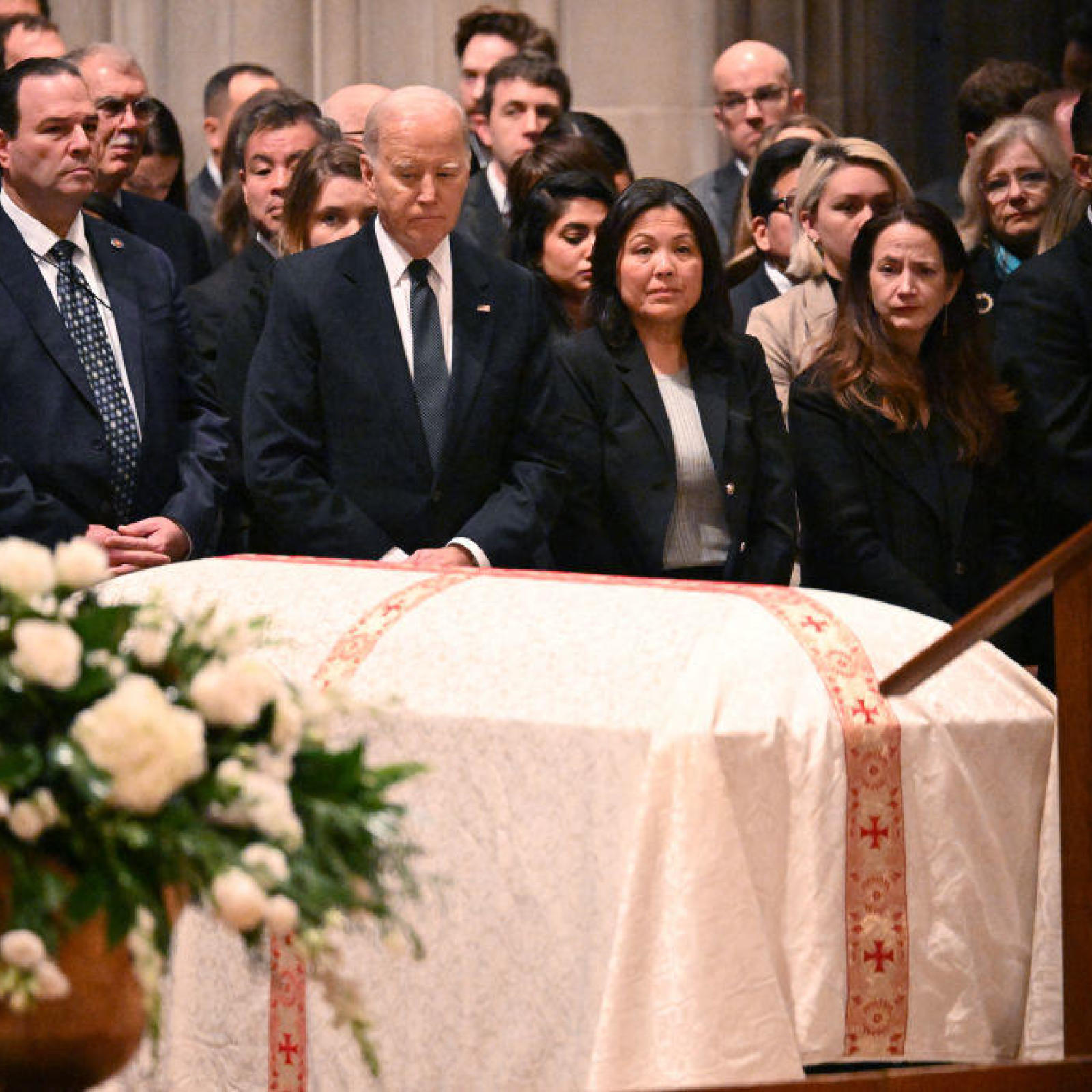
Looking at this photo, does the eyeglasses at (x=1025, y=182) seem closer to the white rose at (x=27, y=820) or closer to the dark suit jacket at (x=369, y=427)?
the dark suit jacket at (x=369, y=427)

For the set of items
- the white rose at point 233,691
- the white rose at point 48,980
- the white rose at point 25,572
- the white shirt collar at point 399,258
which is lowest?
the white rose at point 48,980

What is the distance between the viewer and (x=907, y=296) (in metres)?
5.06

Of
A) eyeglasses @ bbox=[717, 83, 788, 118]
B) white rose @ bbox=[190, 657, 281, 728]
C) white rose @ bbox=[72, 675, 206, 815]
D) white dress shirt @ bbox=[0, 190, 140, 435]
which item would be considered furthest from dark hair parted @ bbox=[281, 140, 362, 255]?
white rose @ bbox=[72, 675, 206, 815]

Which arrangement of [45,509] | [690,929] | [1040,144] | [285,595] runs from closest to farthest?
[690,929] → [285,595] → [45,509] → [1040,144]

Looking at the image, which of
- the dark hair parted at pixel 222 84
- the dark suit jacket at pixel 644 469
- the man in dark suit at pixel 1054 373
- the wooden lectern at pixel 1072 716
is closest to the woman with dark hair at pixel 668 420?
the dark suit jacket at pixel 644 469

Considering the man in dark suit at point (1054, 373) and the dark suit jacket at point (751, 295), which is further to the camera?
the dark suit jacket at point (751, 295)

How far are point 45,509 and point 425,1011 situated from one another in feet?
4.88

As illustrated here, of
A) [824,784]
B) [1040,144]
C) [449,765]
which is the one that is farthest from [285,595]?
[1040,144]

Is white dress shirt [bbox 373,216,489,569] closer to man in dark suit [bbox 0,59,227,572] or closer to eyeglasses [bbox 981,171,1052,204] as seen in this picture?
man in dark suit [bbox 0,59,227,572]

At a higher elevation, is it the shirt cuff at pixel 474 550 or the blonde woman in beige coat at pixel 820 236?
the blonde woman in beige coat at pixel 820 236

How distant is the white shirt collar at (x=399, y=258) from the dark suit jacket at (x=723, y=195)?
2.47 metres

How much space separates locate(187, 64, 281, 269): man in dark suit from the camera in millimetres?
7566

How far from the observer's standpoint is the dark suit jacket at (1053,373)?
5.16 meters

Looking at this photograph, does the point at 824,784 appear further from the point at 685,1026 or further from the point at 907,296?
the point at 907,296
